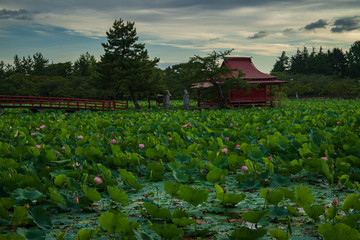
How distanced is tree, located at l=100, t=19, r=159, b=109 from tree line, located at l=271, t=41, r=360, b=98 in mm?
24207

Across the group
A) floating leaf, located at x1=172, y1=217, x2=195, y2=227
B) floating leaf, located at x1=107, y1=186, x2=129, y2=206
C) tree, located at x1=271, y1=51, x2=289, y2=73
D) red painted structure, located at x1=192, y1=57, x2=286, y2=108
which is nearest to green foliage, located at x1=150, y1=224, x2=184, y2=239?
floating leaf, located at x1=172, y1=217, x2=195, y2=227

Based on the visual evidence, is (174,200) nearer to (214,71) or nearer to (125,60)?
(214,71)

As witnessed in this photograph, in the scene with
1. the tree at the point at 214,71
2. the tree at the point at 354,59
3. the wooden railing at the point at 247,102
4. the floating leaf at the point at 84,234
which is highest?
the tree at the point at 354,59

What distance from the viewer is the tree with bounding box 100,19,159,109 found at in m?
20.4

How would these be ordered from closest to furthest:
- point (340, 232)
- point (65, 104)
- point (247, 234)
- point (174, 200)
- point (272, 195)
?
point (340, 232)
point (247, 234)
point (272, 195)
point (174, 200)
point (65, 104)

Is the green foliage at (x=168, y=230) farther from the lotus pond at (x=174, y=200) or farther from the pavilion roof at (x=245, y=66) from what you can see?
the pavilion roof at (x=245, y=66)

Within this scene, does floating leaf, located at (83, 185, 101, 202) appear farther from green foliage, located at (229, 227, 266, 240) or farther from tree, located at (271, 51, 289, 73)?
tree, located at (271, 51, 289, 73)

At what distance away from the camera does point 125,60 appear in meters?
20.5

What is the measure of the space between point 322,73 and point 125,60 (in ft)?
157

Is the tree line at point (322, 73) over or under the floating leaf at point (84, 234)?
over

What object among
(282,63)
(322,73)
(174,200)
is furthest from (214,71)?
(282,63)

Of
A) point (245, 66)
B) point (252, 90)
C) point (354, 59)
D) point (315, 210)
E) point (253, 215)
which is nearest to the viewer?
point (253, 215)

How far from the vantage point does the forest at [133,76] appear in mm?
20547

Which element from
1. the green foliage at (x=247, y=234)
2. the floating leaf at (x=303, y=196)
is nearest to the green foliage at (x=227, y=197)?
the floating leaf at (x=303, y=196)
